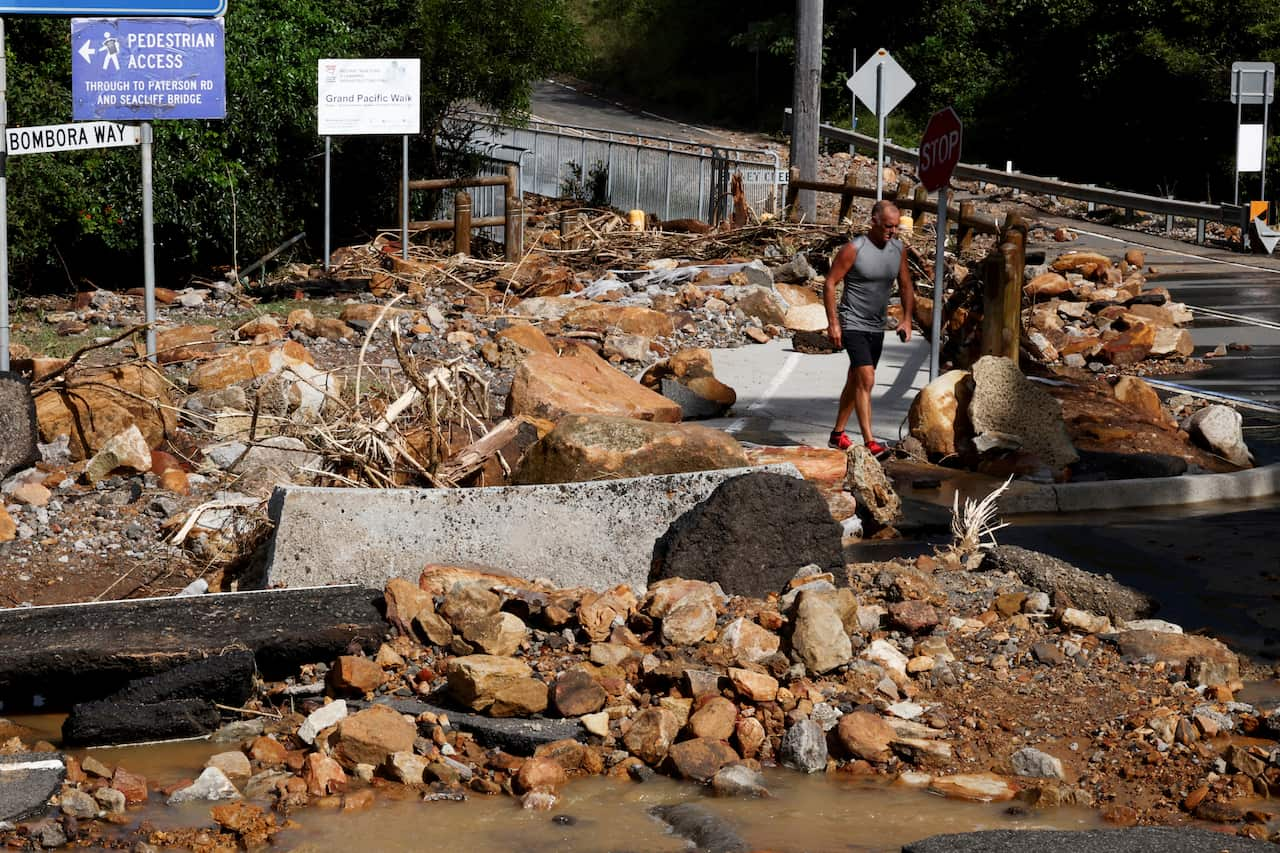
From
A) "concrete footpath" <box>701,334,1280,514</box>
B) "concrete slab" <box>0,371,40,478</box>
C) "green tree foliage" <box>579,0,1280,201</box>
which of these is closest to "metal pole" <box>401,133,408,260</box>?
"concrete footpath" <box>701,334,1280,514</box>

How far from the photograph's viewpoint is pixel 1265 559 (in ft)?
27.5

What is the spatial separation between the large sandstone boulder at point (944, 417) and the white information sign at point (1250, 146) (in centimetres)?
1721

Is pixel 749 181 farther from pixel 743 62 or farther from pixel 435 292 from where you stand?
pixel 743 62

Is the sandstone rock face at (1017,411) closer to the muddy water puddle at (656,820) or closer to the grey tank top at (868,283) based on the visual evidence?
the grey tank top at (868,283)

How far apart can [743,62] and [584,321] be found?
40.0m

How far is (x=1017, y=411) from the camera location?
1053 cm

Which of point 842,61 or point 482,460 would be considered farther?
point 842,61

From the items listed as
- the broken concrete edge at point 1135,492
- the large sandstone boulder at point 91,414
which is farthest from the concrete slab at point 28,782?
the broken concrete edge at point 1135,492

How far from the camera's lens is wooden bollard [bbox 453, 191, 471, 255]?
19562 mm

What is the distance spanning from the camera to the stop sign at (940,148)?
39.9 feet

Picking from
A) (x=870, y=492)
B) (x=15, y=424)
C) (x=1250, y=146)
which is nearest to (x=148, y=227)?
(x=15, y=424)

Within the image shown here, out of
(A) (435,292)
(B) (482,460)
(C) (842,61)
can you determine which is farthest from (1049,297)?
(C) (842,61)

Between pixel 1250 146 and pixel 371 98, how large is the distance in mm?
15366

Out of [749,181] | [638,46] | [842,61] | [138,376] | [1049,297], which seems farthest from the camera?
[638,46]
